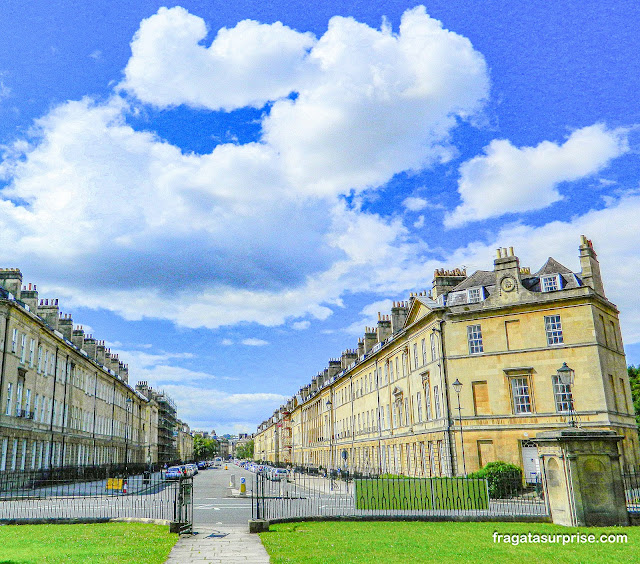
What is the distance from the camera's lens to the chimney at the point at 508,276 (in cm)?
3753

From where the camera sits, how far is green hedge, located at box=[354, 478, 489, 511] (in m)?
22.1

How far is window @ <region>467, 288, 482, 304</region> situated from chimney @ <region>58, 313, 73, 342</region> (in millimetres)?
42149

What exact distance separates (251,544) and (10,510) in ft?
50.8

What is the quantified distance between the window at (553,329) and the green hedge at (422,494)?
16.7 meters

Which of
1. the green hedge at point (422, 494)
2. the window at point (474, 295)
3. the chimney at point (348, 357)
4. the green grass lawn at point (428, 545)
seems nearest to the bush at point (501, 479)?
the green hedge at point (422, 494)

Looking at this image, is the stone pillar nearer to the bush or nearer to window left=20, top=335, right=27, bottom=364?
the bush

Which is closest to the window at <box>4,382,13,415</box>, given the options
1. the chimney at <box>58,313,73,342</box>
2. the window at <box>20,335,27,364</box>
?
the window at <box>20,335,27,364</box>

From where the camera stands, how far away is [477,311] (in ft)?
126

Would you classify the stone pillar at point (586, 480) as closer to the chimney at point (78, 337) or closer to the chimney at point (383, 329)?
the chimney at point (383, 329)

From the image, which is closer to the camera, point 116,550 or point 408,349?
point 116,550

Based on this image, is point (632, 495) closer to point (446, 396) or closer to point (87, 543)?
point (87, 543)

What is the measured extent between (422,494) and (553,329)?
59.6 feet

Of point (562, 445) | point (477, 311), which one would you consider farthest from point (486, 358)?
point (562, 445)

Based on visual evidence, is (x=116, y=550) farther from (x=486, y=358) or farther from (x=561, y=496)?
(x=486, y=358)
